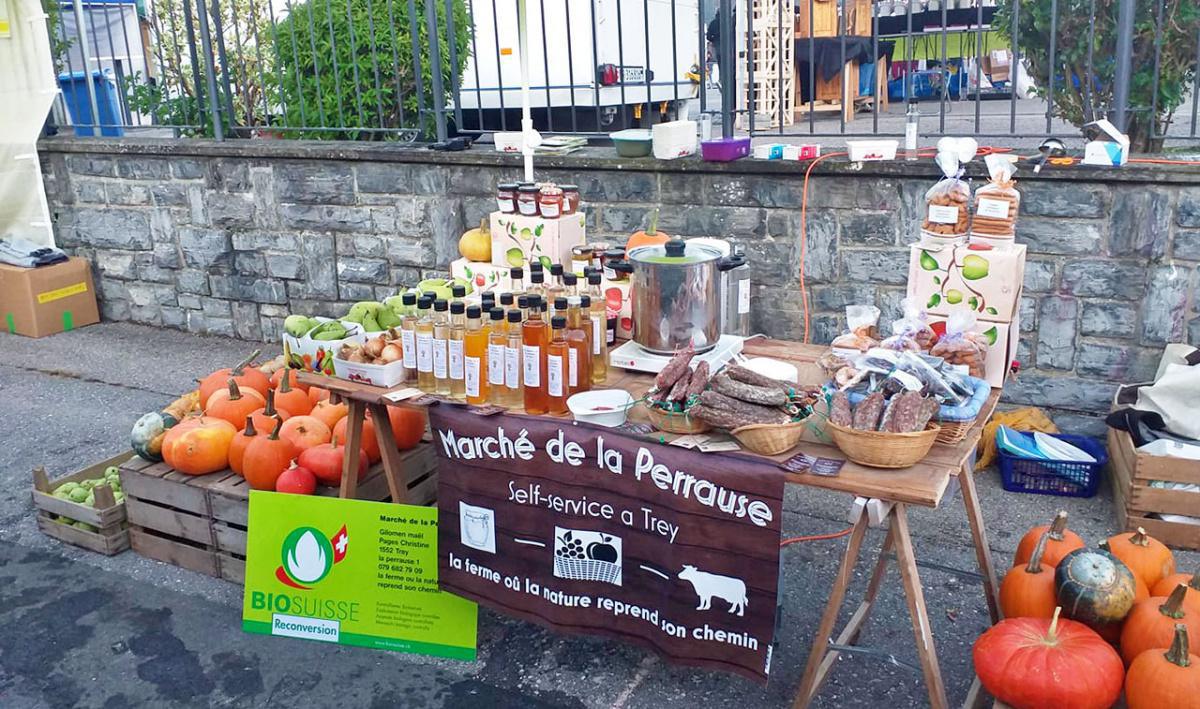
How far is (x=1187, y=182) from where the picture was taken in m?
4.40

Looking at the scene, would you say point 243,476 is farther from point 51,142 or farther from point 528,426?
point 51,142

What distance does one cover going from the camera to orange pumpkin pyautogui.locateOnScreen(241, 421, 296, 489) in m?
3.89

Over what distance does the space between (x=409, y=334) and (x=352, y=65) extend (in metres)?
4.00

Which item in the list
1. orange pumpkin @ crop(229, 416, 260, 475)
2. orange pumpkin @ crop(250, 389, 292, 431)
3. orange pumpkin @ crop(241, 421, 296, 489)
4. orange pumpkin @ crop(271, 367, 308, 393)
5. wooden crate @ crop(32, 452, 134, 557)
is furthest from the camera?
orange pumpkin @ crop(271, 367, 308, 393)

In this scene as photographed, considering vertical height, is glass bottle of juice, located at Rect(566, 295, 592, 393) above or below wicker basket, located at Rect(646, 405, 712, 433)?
above

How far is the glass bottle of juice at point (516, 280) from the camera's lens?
11.4 feet

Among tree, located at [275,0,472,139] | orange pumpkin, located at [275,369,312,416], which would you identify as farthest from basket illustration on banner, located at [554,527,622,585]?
tree, located at [275,0,472,139]

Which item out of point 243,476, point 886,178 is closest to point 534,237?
point 243,476

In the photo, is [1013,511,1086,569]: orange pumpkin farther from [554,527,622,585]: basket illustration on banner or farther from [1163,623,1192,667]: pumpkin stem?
[554,527,622,585]: basket illustration on banner

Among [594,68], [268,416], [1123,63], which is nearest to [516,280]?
[268,416]

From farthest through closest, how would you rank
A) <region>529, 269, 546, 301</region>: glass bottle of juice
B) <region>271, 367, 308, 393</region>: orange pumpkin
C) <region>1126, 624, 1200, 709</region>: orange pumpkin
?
<region>271, 367, 308, 393</region>: orange pumpkin, <region>529, 269, 546, 301</region>: glass bottle of juice, <region>1126, 624, 1200, 709</region>: orange pumpkin

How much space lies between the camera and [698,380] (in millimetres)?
2998

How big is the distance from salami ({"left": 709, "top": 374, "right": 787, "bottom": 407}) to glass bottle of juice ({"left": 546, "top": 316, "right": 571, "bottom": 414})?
487 mm

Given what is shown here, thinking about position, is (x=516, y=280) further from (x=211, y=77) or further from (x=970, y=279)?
(x=211, y=77)
